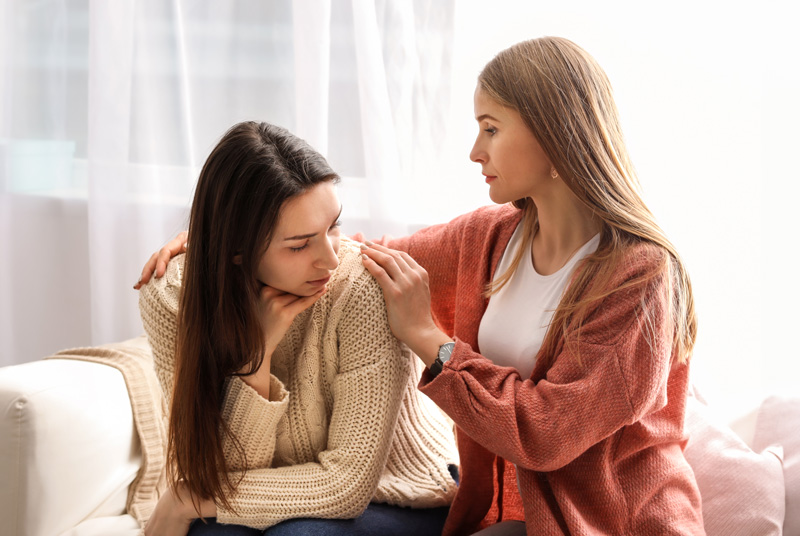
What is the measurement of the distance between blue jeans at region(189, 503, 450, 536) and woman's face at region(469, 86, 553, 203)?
56cm

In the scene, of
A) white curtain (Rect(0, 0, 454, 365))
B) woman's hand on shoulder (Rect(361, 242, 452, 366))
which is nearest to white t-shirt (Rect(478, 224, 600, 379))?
woman's hand on shoulder (Rect(361, 242, 452, 366))

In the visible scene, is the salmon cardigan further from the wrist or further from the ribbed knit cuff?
the ribbed knit cuff

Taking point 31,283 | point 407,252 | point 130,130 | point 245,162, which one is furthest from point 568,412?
point 31,283

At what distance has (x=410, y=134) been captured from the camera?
1.88 metres

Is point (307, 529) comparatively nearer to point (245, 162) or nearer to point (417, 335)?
point (417, 335)

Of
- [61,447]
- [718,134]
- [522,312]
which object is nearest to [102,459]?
[61,447]

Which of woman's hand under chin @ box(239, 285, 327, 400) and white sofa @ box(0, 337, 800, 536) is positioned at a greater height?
woman's hand under chin @ box(239, 285, 327, 400)

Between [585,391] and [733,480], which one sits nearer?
[585,391]

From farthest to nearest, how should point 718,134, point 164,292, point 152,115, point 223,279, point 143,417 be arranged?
point 152,115
point 718,134
point 143,417
point 164,292
point 223,279

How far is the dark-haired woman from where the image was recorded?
3.87 ft

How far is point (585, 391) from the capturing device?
110 centimetres

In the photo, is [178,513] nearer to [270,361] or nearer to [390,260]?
[270,361]

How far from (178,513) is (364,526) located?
0.99 ft

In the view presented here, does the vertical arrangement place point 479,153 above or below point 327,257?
above
